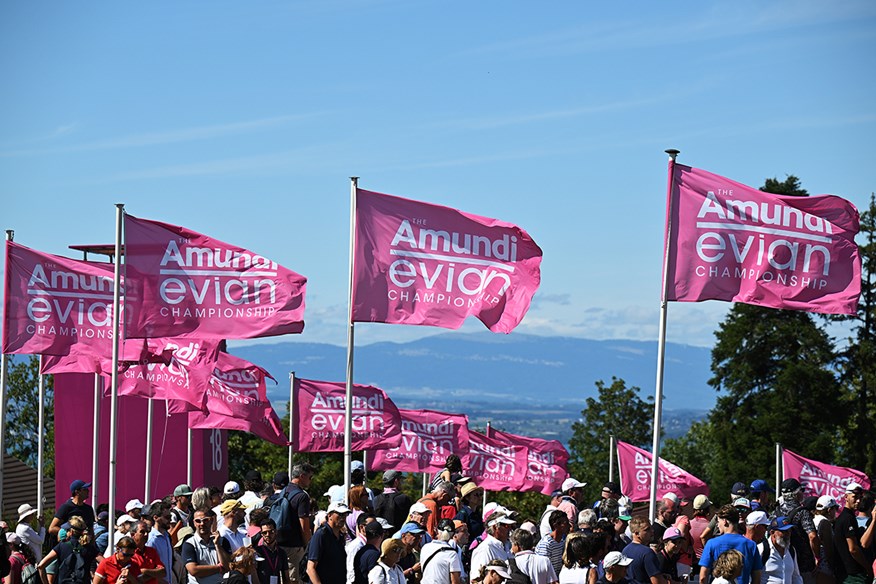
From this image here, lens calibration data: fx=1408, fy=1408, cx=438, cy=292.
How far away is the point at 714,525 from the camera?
16.3 meters

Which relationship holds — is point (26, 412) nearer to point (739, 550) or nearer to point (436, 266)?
point (436, 266)

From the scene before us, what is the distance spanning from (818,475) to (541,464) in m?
6.92

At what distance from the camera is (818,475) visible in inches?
1305

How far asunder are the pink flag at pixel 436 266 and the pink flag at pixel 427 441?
16354mm

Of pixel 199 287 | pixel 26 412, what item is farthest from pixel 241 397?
pixel 26 412

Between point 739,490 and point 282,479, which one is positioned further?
point 739,490

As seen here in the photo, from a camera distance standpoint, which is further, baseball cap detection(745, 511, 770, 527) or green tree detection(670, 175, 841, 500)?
green tree detection(670, 175, 841, 500)

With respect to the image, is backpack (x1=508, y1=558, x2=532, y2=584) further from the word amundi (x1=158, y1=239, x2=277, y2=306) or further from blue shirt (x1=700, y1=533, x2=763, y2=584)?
the word amundi (x1=158, y1=239, x2=277, y2=306)

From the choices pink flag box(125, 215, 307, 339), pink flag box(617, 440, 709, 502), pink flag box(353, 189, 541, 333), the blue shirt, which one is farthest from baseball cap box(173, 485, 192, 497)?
pink flag box(617, 440, 709, 502)

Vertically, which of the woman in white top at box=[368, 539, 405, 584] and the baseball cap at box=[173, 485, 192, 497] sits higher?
the woman in white top at box=[368, 539, 405, 584]

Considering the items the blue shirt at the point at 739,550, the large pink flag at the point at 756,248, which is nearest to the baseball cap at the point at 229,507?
the blue shirt at the point at 739,550

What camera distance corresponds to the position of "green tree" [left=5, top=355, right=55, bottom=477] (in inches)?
3191

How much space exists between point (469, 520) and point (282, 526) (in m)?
2.13

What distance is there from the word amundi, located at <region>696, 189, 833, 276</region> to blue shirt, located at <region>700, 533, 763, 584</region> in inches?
187
